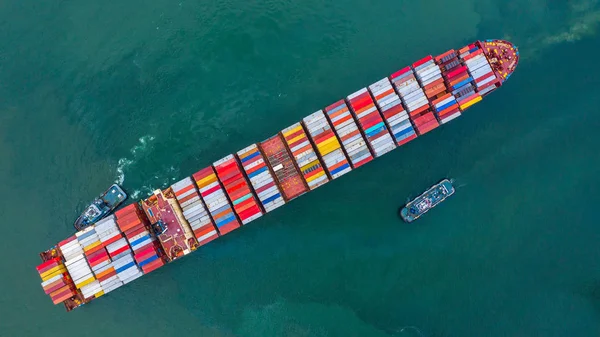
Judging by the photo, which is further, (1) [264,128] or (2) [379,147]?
(1) [264,128]

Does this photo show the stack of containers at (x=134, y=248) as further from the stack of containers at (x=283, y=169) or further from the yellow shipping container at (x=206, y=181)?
the stack of containers at (x=283, y=169)

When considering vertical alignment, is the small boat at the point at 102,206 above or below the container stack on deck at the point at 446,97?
above

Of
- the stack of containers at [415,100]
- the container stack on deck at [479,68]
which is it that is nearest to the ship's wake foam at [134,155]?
the stack of containers at [415,100]

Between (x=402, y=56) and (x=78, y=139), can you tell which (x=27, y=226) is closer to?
(x=78, y=139)

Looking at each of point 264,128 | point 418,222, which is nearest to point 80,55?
point 264,128

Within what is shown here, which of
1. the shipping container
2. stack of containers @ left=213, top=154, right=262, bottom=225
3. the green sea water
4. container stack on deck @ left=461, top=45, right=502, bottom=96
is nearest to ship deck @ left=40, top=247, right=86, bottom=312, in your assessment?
the green sea water

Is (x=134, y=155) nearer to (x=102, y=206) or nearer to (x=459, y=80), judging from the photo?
(x=102, y=206)
